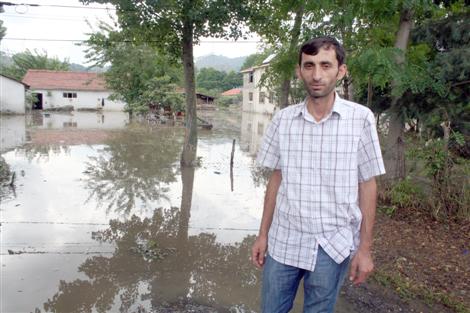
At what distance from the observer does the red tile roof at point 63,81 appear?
125 feet

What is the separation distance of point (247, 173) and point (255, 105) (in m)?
30.7

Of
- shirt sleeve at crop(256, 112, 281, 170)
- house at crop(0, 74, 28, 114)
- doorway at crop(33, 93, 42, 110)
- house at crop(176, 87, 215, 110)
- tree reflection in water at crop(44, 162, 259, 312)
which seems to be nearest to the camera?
shirt sleeve at crop(256, 112, 281, 170)

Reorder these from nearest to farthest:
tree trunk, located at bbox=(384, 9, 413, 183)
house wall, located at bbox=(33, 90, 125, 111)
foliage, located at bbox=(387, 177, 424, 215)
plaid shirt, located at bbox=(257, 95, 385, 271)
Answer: plaid shirt, located at bbox=(257, 95, 385, 271)
foliage, located at bbox=(387, 177, 424, 215)
tree trunk, located at bbox=(384, 9, 413, 183)
house wall, located at bbox=(33, 90, 125, 111)

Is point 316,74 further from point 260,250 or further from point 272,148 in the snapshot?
point 260,250

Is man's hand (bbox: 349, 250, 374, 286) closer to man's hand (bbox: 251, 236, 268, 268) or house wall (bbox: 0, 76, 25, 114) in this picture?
man's hand (bbox: 251, 236, 268, 268)

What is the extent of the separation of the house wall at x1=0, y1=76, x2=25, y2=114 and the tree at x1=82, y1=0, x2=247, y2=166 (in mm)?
21170

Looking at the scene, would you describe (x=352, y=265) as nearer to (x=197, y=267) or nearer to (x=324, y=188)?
(x=324, y=188)

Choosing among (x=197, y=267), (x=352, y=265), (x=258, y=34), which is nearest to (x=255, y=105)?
(x=258, y=34)

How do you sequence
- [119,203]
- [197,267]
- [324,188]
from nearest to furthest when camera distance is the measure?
[324,188] → [197,267] → [119,203]

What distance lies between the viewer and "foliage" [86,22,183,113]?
29470 millimetres

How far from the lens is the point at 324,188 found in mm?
1929

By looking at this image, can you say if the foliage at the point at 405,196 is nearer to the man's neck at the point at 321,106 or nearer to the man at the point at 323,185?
the man at the point at 323,185

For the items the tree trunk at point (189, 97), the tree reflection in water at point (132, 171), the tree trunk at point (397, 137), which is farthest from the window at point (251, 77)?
the tree trunk at point (397, 137)

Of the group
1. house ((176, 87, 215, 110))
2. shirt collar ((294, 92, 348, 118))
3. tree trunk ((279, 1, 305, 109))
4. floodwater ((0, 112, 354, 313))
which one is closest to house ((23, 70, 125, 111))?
house ((176, 87, 215, 110))
